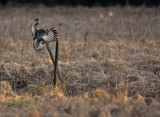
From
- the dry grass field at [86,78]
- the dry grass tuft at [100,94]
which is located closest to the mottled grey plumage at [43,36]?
the dry grass field at [86,78]

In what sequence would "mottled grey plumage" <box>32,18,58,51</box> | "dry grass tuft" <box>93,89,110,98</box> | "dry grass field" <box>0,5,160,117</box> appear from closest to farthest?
"dry grass field" <box>0,5,160,117</box> → "dry grass tuft" <box>93,89,110,98</box> → "mottled grey plumage" <box>32,18,58,51</box>

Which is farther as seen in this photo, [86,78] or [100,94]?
[86,78]

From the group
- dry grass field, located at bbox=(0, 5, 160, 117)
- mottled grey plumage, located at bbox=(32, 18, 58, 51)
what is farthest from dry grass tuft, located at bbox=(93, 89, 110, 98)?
mottled grey plumage, located at bbox=(32, 18, 58, 51)

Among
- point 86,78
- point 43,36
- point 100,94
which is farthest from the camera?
point 86,78

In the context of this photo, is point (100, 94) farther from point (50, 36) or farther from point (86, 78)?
point (50, 36)

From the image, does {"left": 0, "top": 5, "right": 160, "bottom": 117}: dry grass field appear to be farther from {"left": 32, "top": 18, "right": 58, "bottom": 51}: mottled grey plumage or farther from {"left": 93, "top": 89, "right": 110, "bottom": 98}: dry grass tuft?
{"left": 32, "top": 18, "right": 58, "bottom": 51}: mottled grey plumage

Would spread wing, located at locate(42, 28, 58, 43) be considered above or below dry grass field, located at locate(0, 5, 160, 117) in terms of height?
above

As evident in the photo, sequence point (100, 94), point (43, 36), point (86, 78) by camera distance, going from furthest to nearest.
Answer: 1. point (86, 78)
2. point (43, 36)
3. point (100, 94)

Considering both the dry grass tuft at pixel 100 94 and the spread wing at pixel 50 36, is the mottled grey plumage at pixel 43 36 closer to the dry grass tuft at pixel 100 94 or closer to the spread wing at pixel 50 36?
the spread wing at pixel 50 36

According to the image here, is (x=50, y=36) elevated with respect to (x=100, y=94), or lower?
elevated

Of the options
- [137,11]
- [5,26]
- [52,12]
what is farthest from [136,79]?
[52,12]

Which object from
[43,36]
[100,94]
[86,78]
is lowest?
[100,94]

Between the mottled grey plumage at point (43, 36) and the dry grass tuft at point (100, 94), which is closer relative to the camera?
the dry grass tuft at point (100, 94)

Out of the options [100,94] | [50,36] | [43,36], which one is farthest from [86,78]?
[43,36]
